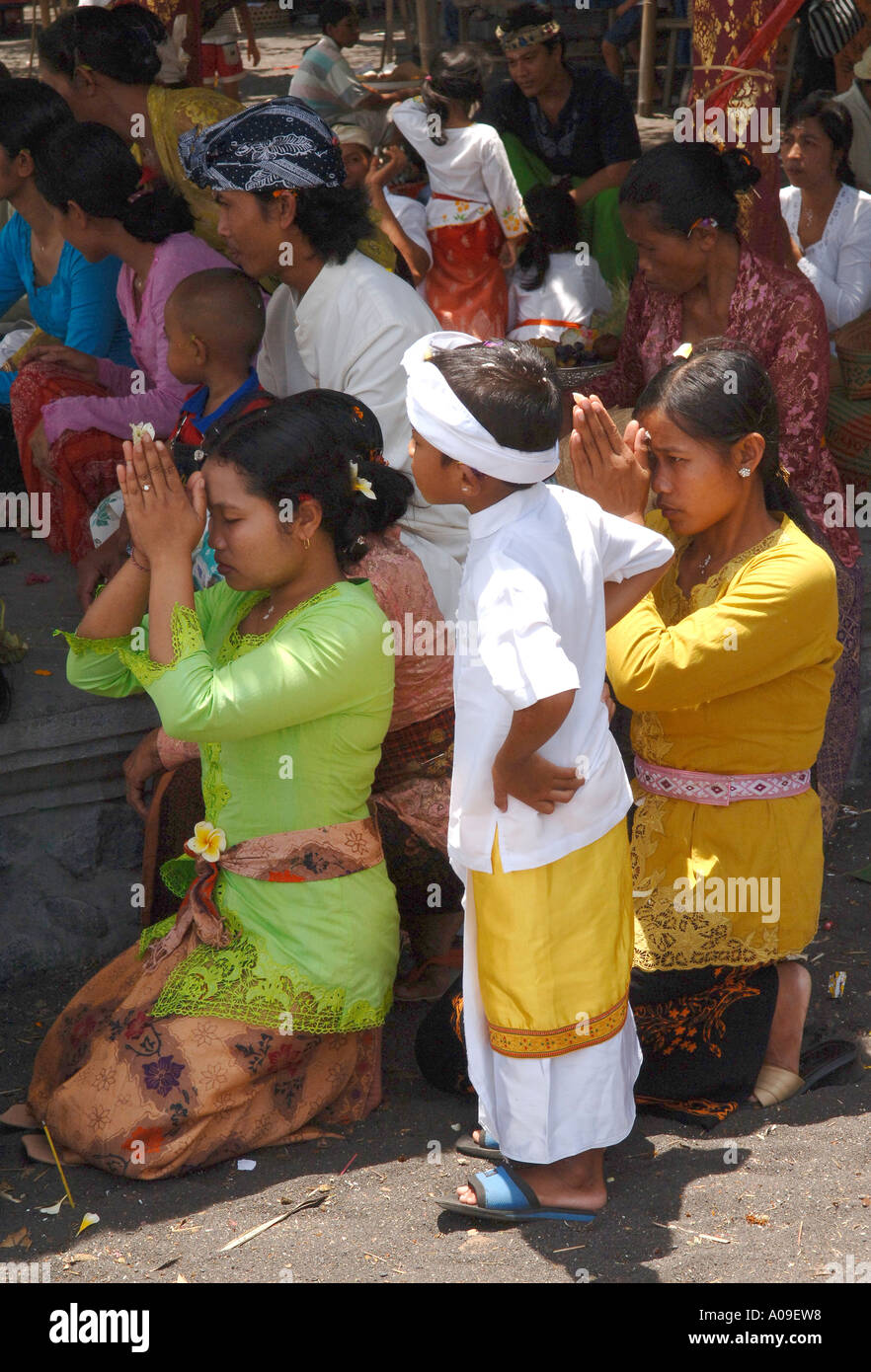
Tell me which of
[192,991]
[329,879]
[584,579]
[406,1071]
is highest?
[584,579]

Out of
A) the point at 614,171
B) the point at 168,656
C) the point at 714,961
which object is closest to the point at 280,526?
the point at 168,656

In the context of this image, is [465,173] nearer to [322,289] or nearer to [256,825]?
[322,289]

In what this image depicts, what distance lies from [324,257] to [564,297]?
9.01 ft

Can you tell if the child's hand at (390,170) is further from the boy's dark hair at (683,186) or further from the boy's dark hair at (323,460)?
the boy's dark hair at (323,460)

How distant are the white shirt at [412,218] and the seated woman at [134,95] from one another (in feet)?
5.23

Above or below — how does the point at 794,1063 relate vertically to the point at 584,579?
below

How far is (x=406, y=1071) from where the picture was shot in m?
3.14

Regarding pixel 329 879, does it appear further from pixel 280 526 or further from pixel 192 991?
pixel 280 526

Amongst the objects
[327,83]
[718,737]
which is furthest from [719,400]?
[327,83]

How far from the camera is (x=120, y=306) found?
170 inches

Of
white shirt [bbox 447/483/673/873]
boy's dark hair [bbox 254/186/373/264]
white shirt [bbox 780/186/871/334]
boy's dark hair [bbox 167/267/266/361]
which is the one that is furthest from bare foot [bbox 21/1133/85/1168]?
white shirt [bbox 780/186/871/334]

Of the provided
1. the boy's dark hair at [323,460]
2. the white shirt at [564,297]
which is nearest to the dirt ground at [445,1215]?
the boy's dark hair at [323,460]

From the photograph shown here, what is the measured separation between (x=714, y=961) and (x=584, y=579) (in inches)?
37.7

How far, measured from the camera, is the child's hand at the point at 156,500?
2.62 meters
